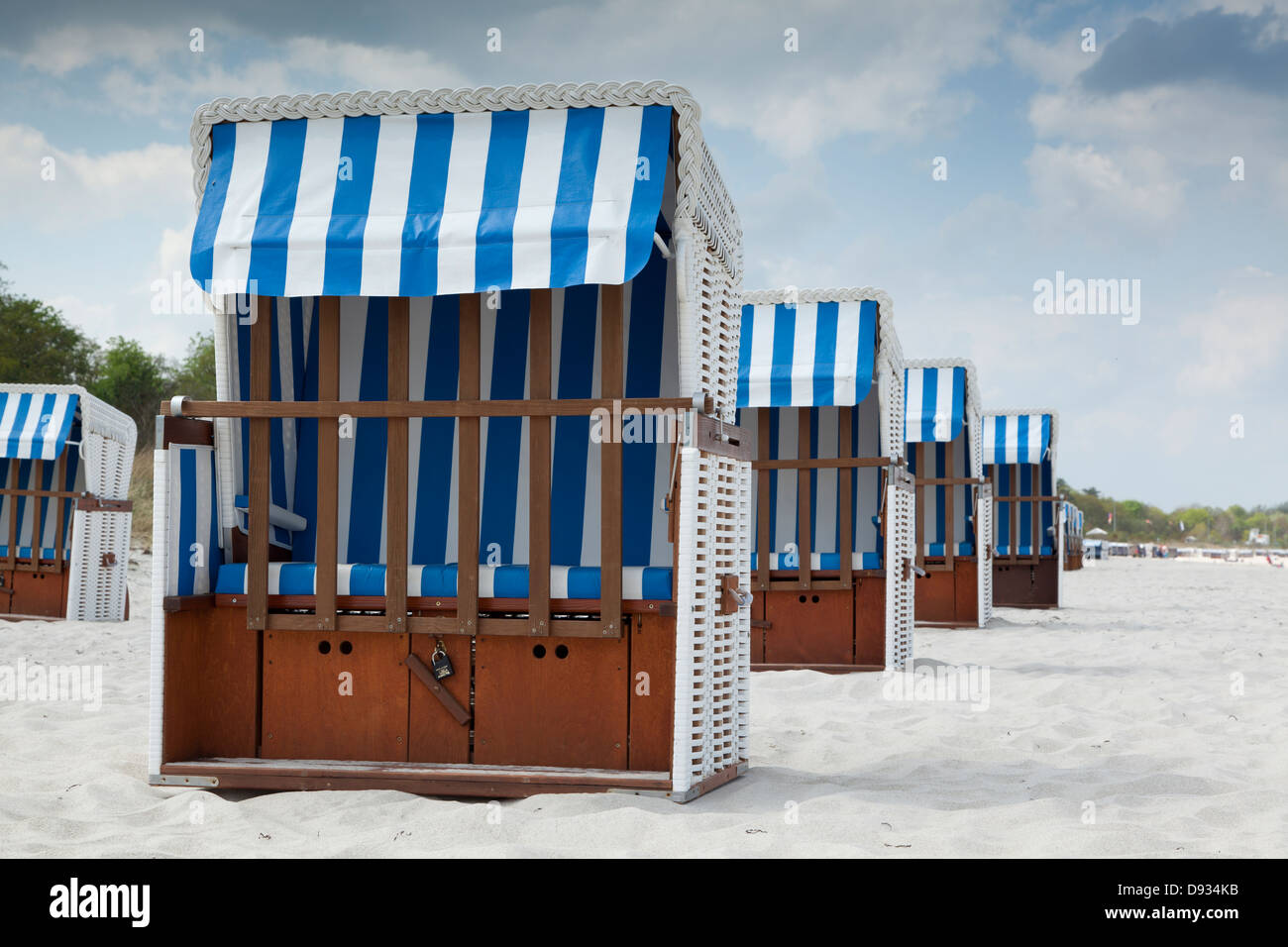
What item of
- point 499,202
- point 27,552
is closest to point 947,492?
point 499,202

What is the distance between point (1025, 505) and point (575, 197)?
13.4 metres

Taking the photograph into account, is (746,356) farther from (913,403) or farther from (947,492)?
(947,492)

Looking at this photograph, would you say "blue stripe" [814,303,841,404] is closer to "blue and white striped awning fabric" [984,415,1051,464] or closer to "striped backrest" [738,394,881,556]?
"striped backrest" [738,394,881,556]

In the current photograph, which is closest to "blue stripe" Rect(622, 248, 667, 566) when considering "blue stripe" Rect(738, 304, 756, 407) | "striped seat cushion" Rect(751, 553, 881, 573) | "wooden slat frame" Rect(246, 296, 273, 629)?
"wooden slat frame" Rect(246, 296, 273, 629)

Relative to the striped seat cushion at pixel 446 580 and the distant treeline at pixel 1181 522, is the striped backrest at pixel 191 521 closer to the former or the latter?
the striped seat cushion at pixel 446 580

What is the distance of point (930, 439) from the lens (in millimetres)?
12125

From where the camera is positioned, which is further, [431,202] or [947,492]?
[947,492]

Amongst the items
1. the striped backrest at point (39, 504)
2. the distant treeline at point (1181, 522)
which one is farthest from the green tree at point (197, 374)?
the distant treeline at point (1181, 522)

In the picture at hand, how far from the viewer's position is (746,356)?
28.0ft

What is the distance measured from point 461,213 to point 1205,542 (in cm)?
11639

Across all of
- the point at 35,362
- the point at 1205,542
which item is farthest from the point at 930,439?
the point at 1205,542

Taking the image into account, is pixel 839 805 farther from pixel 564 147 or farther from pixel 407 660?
pixel 564 147

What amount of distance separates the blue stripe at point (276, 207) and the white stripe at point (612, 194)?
1.20m

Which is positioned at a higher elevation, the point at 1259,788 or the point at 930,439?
the point at 930,439
